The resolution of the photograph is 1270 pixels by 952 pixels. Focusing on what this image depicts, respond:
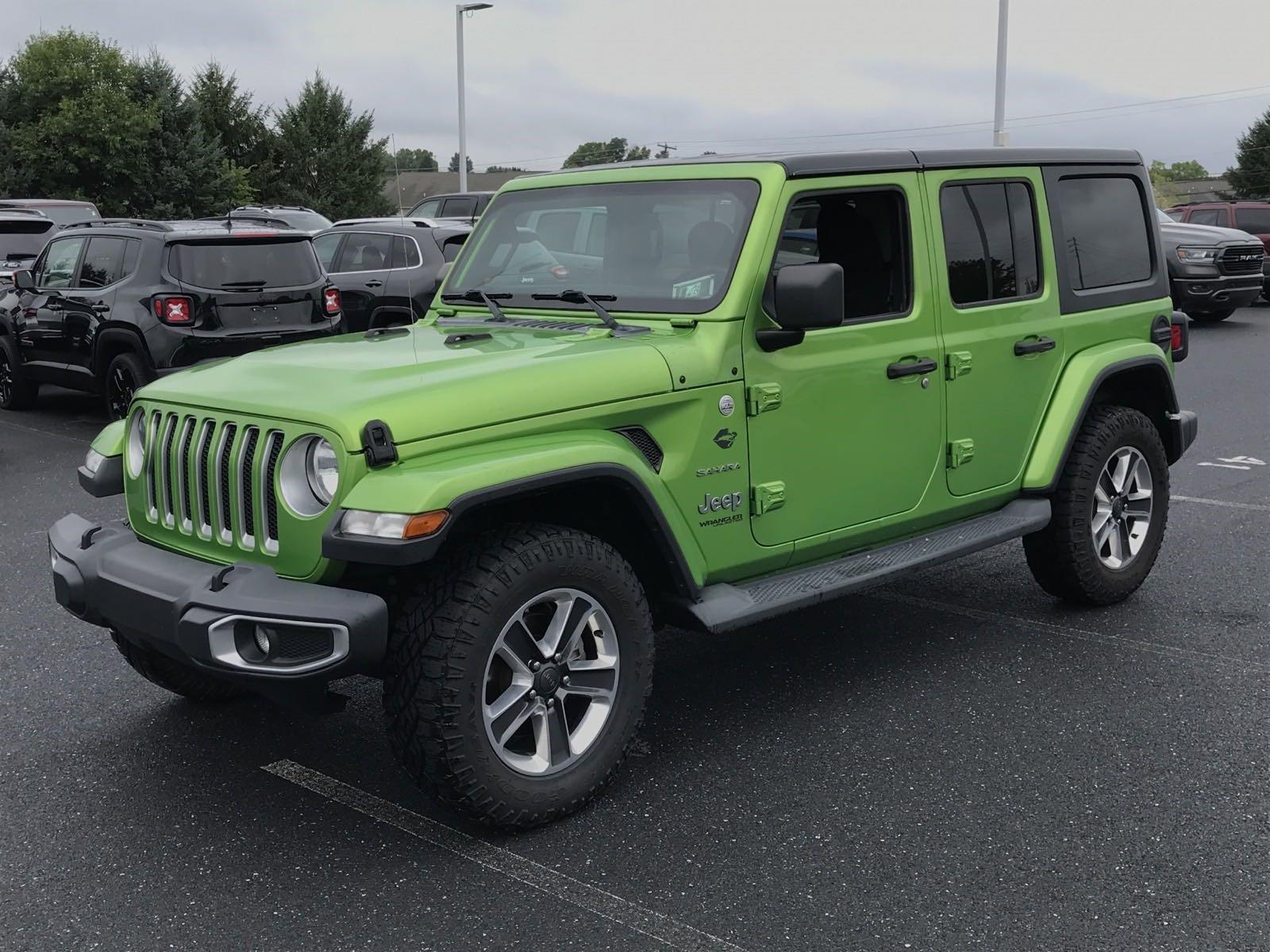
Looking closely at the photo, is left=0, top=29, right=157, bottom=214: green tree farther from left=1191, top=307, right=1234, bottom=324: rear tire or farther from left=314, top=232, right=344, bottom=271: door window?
left=1191, top=307, right=1234, bottom=324: rear tire

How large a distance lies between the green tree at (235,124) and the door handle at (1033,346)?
43.2 metres

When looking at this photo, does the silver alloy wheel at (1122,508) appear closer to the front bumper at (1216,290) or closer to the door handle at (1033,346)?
the door handle at (1033,346)

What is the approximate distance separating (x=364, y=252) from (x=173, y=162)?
1170 inches

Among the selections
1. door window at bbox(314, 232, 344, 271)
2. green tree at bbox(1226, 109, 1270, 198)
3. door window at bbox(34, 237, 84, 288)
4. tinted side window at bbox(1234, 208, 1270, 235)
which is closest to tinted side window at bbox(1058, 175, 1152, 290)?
door window at bbox(34, 237, 84, 288)

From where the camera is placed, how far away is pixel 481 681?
352 centimetres

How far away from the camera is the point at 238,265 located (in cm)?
1002

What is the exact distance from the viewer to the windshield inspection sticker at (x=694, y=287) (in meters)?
4.25

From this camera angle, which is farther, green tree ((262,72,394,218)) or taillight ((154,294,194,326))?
green tree ((262,72,394,218))

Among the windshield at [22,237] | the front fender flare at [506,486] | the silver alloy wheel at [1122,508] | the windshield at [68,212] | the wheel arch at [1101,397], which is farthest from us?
the windshield at [68,212]

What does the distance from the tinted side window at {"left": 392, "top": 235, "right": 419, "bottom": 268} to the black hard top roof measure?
8.70 metres

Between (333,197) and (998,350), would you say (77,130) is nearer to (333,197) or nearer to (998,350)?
(333,197)

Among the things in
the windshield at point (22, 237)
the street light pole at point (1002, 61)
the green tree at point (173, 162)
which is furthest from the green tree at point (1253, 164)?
the windshield at point (22, 237)

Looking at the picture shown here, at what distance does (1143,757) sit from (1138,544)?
1.75m

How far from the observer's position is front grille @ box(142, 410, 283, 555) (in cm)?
360
